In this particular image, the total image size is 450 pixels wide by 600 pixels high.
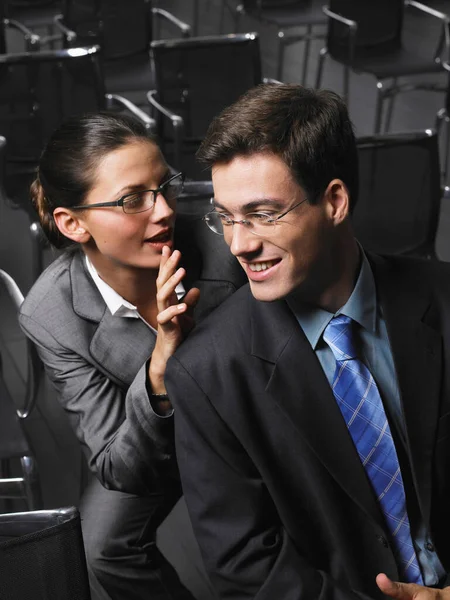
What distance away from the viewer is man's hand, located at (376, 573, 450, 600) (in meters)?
1.44

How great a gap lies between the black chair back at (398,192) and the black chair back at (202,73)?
1171mm

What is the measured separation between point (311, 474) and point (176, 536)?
1175 mm

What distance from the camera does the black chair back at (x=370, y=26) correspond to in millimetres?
4996

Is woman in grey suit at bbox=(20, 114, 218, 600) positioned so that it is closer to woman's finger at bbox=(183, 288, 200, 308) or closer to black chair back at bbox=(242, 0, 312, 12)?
woman's finger at bbox=(183, 288, 200, 308)

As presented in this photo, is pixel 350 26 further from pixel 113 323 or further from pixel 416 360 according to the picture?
pixel 416 360

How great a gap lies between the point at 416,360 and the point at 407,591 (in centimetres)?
38

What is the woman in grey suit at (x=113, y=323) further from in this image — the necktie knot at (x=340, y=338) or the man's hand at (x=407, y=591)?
the man's hand at (x=407, y=591)

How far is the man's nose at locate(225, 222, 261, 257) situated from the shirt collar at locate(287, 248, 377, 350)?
0.60 ft

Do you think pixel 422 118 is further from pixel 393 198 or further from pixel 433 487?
pixel 433 487

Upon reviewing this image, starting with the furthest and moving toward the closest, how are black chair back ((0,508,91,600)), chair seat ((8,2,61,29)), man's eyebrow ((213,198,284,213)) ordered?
chair seat ((8,2,61,29)), man's eyebrow ((213,198,284,213)), black chair back ((0,508,91,600))

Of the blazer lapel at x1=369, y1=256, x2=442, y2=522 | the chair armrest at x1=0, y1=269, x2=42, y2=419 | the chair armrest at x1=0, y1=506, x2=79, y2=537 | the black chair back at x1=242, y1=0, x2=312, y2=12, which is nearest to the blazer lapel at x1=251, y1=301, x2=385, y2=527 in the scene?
the blazer lapel at x1=369, y1=256, x2=442, y2=522

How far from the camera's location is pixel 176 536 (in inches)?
103

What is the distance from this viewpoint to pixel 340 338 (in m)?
1.57

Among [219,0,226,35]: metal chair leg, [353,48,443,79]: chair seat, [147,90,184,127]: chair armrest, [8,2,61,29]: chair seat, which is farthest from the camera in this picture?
[219,0,226,35]: metal chair leg
